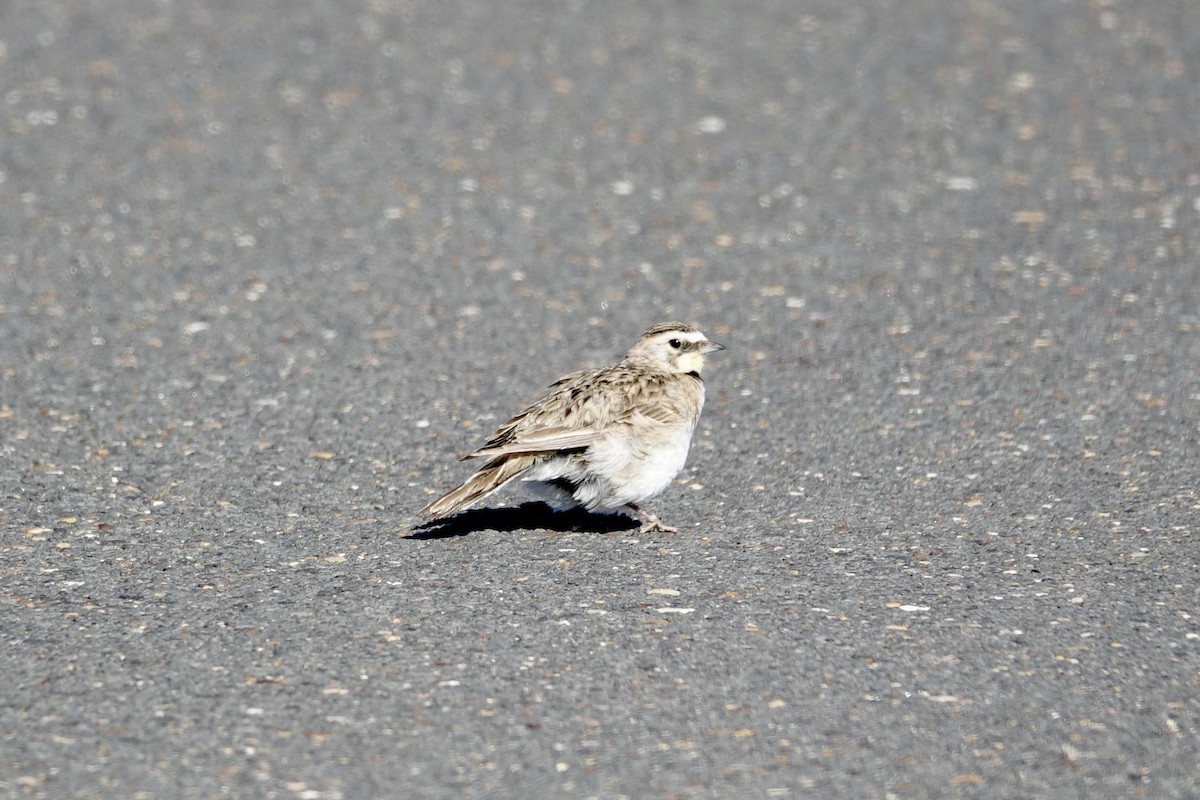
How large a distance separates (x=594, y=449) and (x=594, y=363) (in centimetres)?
264

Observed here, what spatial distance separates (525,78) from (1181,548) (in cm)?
925

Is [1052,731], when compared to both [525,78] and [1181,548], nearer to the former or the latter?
[1181,548]

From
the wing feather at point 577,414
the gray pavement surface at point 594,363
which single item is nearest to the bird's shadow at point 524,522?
the gray pavement surface at point 594,363

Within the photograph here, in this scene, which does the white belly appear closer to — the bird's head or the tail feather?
the tail feather

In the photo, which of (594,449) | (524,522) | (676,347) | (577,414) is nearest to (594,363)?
(676,347)

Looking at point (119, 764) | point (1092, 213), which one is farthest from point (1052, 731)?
point (1092, 213)

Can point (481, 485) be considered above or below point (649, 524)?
above

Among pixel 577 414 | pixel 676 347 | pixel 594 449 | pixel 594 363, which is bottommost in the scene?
pixel 594 363

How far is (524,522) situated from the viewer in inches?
301

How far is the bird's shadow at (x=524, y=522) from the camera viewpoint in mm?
7461

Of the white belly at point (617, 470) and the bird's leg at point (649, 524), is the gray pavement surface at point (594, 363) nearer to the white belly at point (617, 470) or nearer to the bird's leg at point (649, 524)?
the bird's leg at point (649, 524)

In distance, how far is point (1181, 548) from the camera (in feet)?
23.2

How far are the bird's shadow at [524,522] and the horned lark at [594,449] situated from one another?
5.7 inches

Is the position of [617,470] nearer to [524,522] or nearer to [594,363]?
[524,522]
